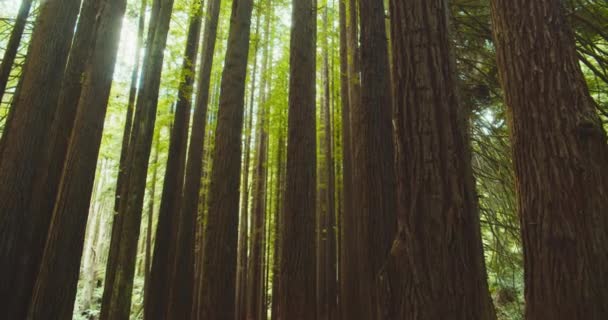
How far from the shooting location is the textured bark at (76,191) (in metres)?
4.26

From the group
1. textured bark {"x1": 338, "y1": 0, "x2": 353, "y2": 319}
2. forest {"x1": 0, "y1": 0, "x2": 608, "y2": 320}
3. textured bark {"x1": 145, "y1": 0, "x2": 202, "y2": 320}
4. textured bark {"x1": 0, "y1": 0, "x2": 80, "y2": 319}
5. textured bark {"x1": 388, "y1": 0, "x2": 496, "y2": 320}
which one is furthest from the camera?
textured bark {"x1": 338, "y1": 0, "x2": 353, "y2": 319}

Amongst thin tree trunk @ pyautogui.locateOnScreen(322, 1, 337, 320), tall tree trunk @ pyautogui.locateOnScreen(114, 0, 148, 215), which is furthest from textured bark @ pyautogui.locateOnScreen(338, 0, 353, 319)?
tall tree trunk @ pyautogui.locateOnScreen(114, 0, 148, 215)

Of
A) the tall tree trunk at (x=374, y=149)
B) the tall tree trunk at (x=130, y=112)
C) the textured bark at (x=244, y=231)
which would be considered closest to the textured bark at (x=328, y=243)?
the textured bark at (x=244, y=231)

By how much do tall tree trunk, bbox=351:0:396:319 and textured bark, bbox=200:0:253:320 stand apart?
1864mm

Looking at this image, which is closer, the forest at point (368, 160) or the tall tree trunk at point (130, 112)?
the forest at point (368, 160)

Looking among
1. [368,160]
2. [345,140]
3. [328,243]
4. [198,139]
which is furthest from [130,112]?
[328,243]

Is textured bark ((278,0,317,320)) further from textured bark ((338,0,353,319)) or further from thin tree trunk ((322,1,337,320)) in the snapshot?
thin tree trunk ((322,1,337,320))

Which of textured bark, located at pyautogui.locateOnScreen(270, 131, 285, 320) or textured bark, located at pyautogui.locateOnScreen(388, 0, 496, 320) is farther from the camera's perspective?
textured bark, located at pyautogui.locateOnScreen(270, 131, 285, 320)

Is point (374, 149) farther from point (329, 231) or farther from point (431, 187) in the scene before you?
point (329, 231)

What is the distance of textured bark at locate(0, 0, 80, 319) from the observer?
445 centimetres

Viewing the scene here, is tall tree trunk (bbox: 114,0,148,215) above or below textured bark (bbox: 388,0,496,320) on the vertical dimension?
above

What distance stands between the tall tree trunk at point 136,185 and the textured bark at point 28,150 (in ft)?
3.63

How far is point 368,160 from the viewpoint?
4.61 meters

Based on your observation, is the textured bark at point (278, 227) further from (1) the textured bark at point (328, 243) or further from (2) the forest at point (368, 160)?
(2) the forest at point (368, 160)
